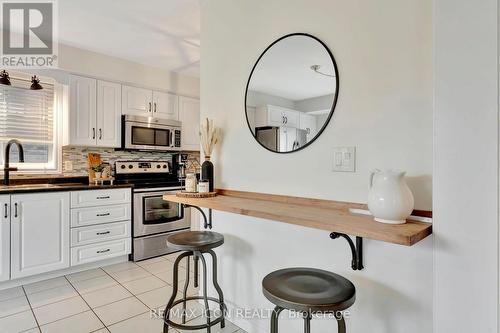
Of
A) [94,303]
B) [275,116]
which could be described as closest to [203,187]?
[275,116]

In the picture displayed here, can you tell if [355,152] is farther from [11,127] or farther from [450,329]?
[11,127]

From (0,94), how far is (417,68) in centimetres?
382

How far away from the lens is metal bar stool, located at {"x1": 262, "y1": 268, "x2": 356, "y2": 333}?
1005 millimetres

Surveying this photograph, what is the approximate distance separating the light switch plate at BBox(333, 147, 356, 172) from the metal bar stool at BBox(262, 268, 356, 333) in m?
0.52

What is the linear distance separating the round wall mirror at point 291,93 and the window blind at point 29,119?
271 centimetres

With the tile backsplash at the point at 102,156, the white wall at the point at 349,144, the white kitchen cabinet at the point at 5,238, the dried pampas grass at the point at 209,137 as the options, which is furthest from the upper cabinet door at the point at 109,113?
the white wall at the point at 349,144

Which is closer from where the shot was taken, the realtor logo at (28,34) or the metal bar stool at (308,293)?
the metal bar stool at (308,293)

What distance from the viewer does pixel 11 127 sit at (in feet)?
9.81

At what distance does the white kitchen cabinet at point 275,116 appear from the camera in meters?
1.66

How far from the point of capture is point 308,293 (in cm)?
108

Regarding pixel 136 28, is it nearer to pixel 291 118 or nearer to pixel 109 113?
pixel 109 113

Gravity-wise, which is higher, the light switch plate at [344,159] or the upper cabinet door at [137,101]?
the upper cabinet door at [137,101]

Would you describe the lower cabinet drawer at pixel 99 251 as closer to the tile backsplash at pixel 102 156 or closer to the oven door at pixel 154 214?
the oven door at pixel 154 214

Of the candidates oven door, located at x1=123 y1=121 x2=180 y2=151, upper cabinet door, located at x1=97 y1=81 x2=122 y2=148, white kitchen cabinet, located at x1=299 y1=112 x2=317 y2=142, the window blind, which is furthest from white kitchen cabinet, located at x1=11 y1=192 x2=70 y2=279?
white kitchen cabinet, located at x1=299 y1=112 x2=317 y2=142
